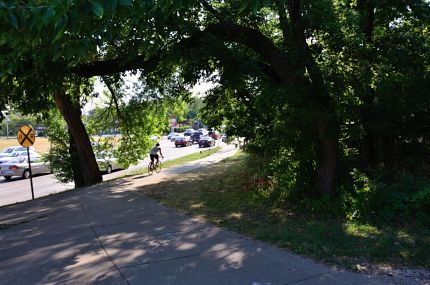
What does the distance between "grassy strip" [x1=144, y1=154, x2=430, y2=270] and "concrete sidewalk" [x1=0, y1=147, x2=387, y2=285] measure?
1.12 ft

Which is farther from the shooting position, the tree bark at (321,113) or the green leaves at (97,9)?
the tree bark at (321,113)

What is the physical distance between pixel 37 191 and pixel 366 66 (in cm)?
1780

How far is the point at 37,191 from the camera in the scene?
73.2 feet

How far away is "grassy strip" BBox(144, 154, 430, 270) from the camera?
5.82m

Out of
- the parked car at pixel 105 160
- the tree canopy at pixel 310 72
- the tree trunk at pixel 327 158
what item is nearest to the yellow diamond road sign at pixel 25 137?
the parked car at pixel 105 160

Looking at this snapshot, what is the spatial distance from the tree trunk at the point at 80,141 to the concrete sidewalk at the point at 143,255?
905cm

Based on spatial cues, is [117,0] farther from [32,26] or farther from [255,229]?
[255,229]

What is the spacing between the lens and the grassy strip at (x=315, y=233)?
5.82 metres

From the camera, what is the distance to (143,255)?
6566 millimetres

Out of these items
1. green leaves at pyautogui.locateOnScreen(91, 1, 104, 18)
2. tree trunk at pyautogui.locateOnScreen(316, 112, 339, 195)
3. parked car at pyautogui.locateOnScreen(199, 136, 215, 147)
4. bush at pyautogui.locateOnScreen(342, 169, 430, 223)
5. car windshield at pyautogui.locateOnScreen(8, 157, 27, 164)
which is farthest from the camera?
parked car at pyautogui.locateOnScreen(199, 136, 215, 147)

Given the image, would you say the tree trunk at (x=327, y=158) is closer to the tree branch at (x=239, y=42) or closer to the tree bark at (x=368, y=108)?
→ the tree bark at (x=368, y=108)

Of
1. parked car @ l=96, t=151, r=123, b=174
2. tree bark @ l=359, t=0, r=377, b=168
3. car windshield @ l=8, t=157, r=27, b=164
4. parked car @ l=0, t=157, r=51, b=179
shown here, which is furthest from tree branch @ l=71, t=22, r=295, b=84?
car windshield @ l=8, t=157, r=27, b=164

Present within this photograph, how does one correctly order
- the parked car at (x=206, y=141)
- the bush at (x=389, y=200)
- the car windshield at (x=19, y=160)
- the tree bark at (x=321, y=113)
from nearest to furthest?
the bush at (x=389, y=200) < the tree bark at (x=321, y=113) < the car windshield at (x=19, y=160) < the parked car at (x=206, y=141)

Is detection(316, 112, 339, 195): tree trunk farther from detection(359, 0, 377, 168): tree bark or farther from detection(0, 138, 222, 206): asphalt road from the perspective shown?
detection(0, 138, 222, 206): asphalt road
